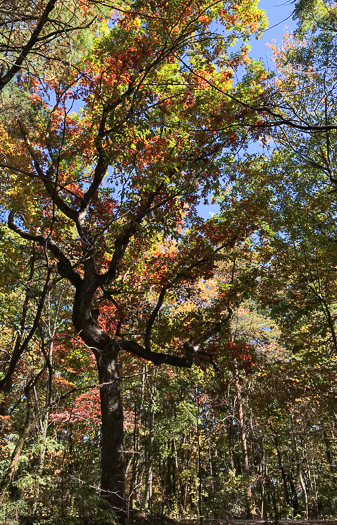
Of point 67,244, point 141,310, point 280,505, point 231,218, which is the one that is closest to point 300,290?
point 231,218

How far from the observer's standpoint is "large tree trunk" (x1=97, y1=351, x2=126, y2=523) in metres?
4.81

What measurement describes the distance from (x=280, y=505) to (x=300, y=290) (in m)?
12.9

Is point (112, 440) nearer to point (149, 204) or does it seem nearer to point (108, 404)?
point (108, 404)

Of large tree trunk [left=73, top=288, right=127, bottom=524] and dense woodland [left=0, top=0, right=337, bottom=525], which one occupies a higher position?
dense woodland [left=0, top=0, right=337, bottom=525]

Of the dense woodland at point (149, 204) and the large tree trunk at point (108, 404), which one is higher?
the dense woodland at point (149, 204)

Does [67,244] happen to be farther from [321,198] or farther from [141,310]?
[321,198]

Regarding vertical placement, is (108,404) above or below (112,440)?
above

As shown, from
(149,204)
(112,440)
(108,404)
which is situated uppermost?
(149,204)

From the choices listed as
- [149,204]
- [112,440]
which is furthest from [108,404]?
[149,204]

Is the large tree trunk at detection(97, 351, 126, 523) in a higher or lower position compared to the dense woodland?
lower

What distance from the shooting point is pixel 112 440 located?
5.18 metres

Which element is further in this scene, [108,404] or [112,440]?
[108,404]

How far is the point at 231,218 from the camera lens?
7191mm

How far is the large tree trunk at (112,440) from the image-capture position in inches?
189
